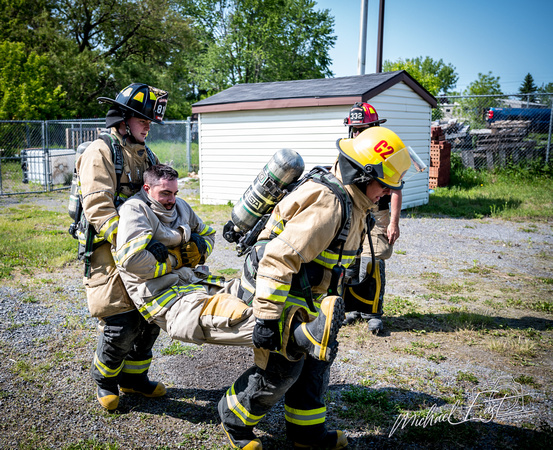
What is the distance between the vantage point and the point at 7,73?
24000 mm

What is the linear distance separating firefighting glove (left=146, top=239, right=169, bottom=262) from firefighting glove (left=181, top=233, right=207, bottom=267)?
0.30 metres

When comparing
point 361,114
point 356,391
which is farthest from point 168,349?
point 361,114

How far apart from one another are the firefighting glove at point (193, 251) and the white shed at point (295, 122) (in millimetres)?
7459

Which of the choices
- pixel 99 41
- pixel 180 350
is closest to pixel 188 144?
pixel 180 350

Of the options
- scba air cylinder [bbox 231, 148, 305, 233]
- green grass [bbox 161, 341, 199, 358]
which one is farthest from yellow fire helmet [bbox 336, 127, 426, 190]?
green grass [bbox 161, 341, 199, 358]

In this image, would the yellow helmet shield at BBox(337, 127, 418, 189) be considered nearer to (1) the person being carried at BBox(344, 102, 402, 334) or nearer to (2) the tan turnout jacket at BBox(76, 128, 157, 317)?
(2) the tan turnout jacket at BBox(76, 128, 157, 317)

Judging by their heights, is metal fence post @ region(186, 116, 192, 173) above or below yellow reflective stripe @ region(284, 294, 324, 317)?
above

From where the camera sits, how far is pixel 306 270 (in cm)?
272

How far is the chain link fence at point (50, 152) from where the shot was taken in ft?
50.3

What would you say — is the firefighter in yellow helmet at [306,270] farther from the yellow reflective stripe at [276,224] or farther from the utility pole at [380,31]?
the utility pole at [380,31]

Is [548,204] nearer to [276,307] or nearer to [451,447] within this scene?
[451,447]

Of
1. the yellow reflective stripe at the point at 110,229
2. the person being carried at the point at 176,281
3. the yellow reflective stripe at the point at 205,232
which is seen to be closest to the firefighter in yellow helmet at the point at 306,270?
the person being carried at the point at 176,281

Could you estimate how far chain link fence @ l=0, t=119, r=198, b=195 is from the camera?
1534 centimetres

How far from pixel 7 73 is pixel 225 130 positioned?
17.7 meters
